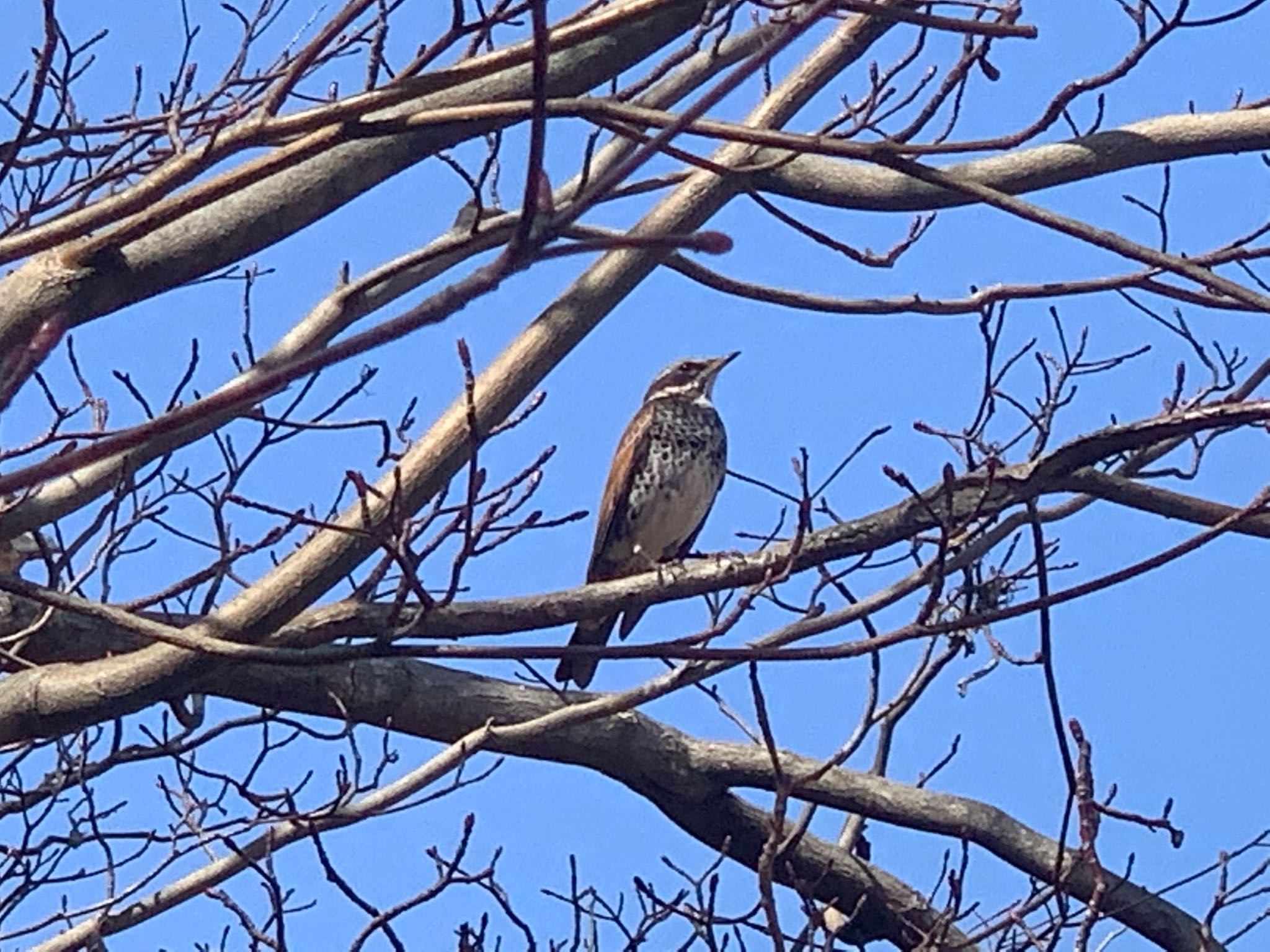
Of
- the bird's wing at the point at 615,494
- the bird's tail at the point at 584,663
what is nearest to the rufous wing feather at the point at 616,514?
the bird's wing at the point at 615,494

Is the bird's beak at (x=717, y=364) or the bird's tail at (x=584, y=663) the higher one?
the bird's beak at (x=717, y=364)

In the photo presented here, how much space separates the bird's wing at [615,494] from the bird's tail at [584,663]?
0.76 m

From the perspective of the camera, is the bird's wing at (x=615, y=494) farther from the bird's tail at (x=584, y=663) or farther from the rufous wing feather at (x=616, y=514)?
the bird's tail at (x=584, y=663)

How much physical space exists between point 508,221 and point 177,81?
211 centimetres

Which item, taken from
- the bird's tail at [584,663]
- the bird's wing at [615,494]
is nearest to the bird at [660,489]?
the bird's wing at [615,494]

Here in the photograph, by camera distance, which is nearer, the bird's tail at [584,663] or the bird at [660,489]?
the bird's tail at [584,663]

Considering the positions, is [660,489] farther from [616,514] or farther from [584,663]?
[584,663]

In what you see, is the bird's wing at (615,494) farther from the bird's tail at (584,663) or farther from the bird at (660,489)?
the bird's tail at (584,663)

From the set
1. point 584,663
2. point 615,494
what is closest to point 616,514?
point 615,494

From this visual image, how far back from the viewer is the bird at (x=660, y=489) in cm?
783

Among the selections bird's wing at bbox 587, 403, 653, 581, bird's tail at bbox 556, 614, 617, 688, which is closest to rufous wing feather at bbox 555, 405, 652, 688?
bird's wing at bbox 587, 403, 653, 581

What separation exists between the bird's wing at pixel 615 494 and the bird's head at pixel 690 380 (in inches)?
6.5

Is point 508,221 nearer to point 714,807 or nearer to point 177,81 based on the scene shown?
point 177,81

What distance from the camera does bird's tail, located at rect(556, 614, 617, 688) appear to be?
20.6 ft
